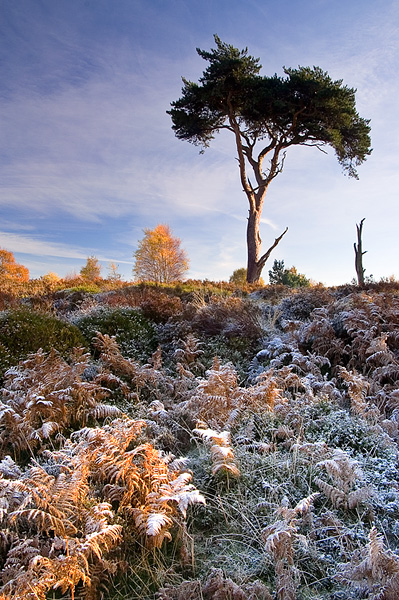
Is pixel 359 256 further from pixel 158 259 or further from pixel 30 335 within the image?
pixel 158 259

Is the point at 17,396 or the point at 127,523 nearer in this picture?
the point at 127,523

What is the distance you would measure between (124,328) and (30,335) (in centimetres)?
190

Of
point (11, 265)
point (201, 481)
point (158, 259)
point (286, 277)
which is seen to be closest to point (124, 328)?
point (201, 481)

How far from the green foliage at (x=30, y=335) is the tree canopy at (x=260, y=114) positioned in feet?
53.6

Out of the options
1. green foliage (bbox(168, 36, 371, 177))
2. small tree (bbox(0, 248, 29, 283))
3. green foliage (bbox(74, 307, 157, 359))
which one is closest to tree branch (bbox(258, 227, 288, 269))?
green foliage (bbox(168, 36, 371, 177))

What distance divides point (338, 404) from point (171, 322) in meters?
4.12

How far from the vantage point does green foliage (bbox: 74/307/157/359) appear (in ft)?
23.5

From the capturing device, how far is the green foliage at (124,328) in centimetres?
715

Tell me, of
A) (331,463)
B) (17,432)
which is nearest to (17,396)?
(17,432)

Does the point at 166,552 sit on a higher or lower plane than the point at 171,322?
lower

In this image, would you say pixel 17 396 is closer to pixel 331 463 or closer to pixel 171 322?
pixel 331 463

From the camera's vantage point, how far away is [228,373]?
4723 mm

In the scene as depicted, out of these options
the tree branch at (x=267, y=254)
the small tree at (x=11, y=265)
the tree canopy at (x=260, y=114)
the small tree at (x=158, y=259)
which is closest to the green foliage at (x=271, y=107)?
the tree canopy at (x=260, y=114)

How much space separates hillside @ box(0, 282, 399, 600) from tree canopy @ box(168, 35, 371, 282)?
57.0ft
